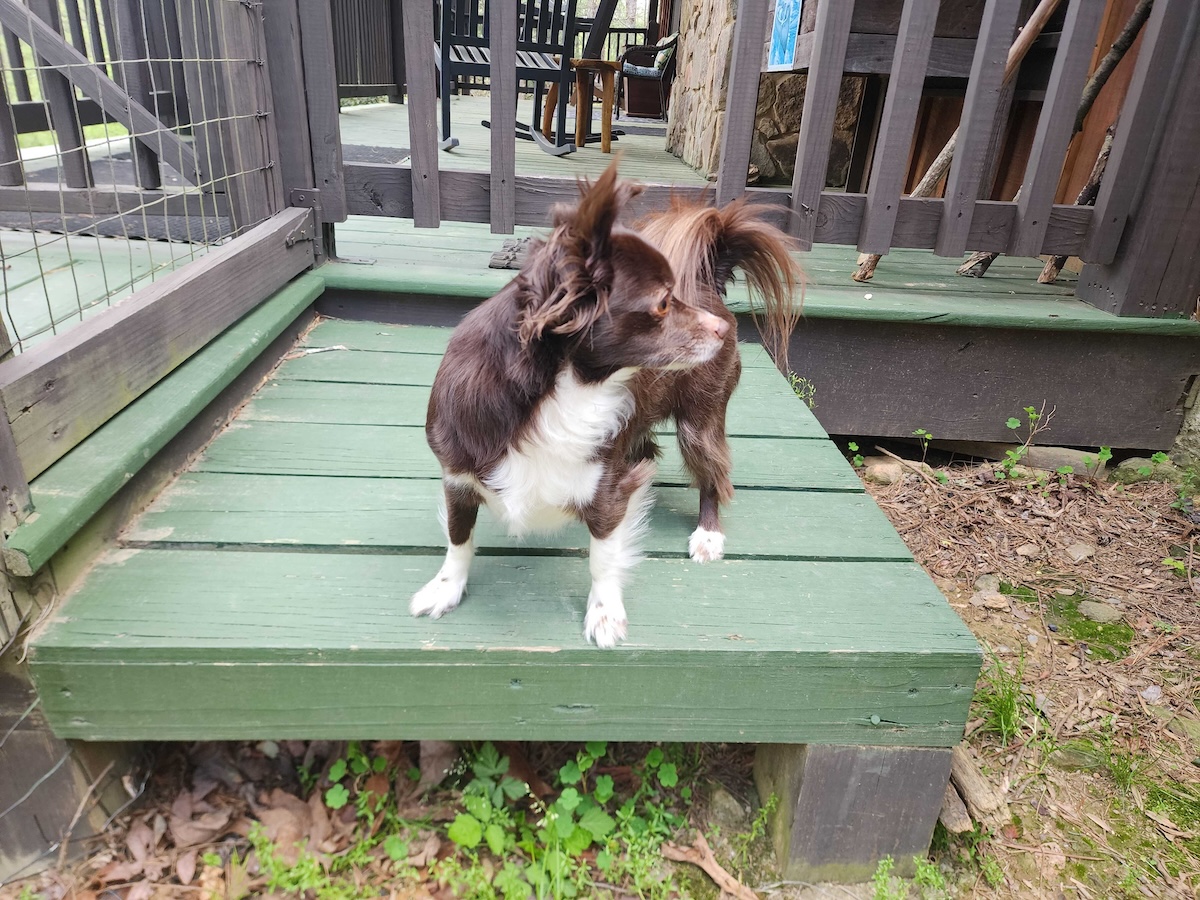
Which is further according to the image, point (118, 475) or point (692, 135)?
point (692, 135)

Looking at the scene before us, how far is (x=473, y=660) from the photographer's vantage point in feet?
5.00

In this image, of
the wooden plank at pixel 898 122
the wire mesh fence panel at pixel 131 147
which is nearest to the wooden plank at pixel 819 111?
the wooden plank at pixel 898 122

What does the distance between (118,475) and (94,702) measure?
44 centimetres

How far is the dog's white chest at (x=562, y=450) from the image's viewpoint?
133 cm

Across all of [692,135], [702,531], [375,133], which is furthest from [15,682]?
[375,133]

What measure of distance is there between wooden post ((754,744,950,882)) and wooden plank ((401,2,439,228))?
7.68 ft

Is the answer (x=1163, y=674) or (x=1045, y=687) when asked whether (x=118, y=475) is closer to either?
(x=1045, y=687)

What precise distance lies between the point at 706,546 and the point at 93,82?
8.85ft

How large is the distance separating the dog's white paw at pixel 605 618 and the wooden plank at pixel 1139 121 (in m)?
2.72

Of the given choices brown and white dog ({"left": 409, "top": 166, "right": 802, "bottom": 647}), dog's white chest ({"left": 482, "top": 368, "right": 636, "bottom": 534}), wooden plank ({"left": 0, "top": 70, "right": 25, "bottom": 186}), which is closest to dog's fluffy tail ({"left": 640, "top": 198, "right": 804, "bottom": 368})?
brown and white dog ({"left": 409, "top": 166, "right": 802, "bottom": 647})

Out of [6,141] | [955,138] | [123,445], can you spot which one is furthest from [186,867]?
[955,138]

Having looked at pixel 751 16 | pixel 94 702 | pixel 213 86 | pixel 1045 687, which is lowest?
pixel 1045 687

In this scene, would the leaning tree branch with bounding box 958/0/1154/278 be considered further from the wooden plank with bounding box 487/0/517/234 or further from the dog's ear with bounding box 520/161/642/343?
the dog's ear with bounding box 520/161/642/343

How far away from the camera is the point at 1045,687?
2.37 m
